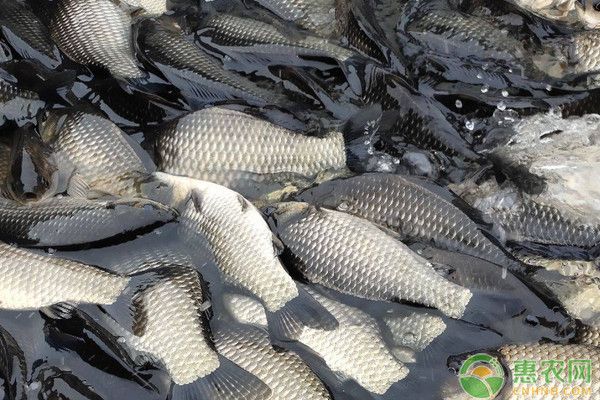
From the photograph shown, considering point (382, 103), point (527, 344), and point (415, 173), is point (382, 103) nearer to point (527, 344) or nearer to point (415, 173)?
point (415, 173)

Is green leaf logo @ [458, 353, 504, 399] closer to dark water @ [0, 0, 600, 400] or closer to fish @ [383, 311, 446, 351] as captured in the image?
dark water @ [0, 0, 600, 400]

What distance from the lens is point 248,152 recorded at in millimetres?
3330

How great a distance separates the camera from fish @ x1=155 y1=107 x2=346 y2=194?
3.33 meters

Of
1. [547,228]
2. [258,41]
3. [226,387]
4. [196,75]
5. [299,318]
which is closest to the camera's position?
[226,387]

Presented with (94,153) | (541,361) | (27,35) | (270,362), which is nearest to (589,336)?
(541,361)

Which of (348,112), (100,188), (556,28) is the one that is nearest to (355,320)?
(348,112)

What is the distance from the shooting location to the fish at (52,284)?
2.90m

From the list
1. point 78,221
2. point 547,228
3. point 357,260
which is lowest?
point 547,228

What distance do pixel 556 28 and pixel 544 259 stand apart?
143cm

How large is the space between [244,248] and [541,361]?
4.25 feet

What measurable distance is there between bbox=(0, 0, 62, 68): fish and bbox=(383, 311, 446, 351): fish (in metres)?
2.27

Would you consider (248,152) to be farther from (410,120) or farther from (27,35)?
(27,35)

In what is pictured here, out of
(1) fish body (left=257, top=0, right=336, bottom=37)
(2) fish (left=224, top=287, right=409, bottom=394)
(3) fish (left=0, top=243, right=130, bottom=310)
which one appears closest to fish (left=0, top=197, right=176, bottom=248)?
(3) fish (left=0, top=243, right=130, bottom=310)

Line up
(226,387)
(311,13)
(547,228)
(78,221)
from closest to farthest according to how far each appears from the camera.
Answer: (226,387) < (78,221) < (547,228) < (311,13)
